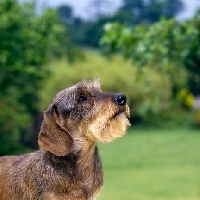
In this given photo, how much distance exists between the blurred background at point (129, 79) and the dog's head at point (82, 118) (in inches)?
238

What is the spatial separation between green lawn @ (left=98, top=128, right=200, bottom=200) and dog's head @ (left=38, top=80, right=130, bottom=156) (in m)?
10.6

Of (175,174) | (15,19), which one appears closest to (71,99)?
(15,19)

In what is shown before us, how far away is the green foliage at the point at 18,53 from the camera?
2733 centimetres

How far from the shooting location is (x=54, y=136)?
6812mm

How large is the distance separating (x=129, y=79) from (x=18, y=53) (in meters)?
14.0

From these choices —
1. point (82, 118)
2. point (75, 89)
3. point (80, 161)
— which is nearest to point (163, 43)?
point (75, 89)

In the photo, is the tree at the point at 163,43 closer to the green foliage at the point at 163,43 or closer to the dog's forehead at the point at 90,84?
the green foliage at the point at 163,43

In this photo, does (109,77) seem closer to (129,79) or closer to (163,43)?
(129,79)

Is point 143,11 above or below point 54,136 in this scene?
above

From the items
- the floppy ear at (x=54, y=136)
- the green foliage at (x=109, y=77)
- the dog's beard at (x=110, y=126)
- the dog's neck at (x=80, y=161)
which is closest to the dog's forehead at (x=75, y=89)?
the floppy ear at (x=54, y=136)

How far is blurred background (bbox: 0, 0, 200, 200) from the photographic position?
13.4 metres

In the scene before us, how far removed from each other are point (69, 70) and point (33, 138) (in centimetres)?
2067

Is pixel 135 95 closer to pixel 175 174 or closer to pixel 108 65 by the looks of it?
pixel 108 65

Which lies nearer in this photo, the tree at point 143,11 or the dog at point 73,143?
the dog at point 73,143
